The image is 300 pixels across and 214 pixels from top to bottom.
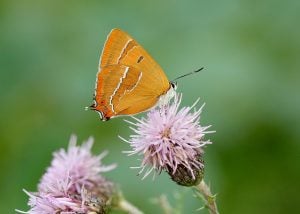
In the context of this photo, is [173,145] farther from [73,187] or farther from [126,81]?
[73,187]

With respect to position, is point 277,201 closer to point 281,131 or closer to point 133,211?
point 281,131

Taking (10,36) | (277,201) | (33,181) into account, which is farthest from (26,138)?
(277,201)

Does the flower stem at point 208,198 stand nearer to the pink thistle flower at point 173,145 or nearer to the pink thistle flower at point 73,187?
the pink thistle flower at point 173,145

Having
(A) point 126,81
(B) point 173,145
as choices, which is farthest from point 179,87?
(B) point 173,145

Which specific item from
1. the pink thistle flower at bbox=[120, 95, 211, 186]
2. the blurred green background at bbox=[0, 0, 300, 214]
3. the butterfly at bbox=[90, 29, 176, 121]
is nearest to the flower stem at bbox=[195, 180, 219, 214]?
the pink thistle flower at bbox=[120, 95, 211, 186]

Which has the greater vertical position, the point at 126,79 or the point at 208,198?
the point at 126,79

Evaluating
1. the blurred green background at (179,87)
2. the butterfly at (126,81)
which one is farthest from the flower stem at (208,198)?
the blurred green background at (179,87)

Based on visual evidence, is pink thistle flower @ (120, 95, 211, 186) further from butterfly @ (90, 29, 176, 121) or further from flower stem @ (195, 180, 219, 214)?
butterfly @ (90, 29, 176, 121)
